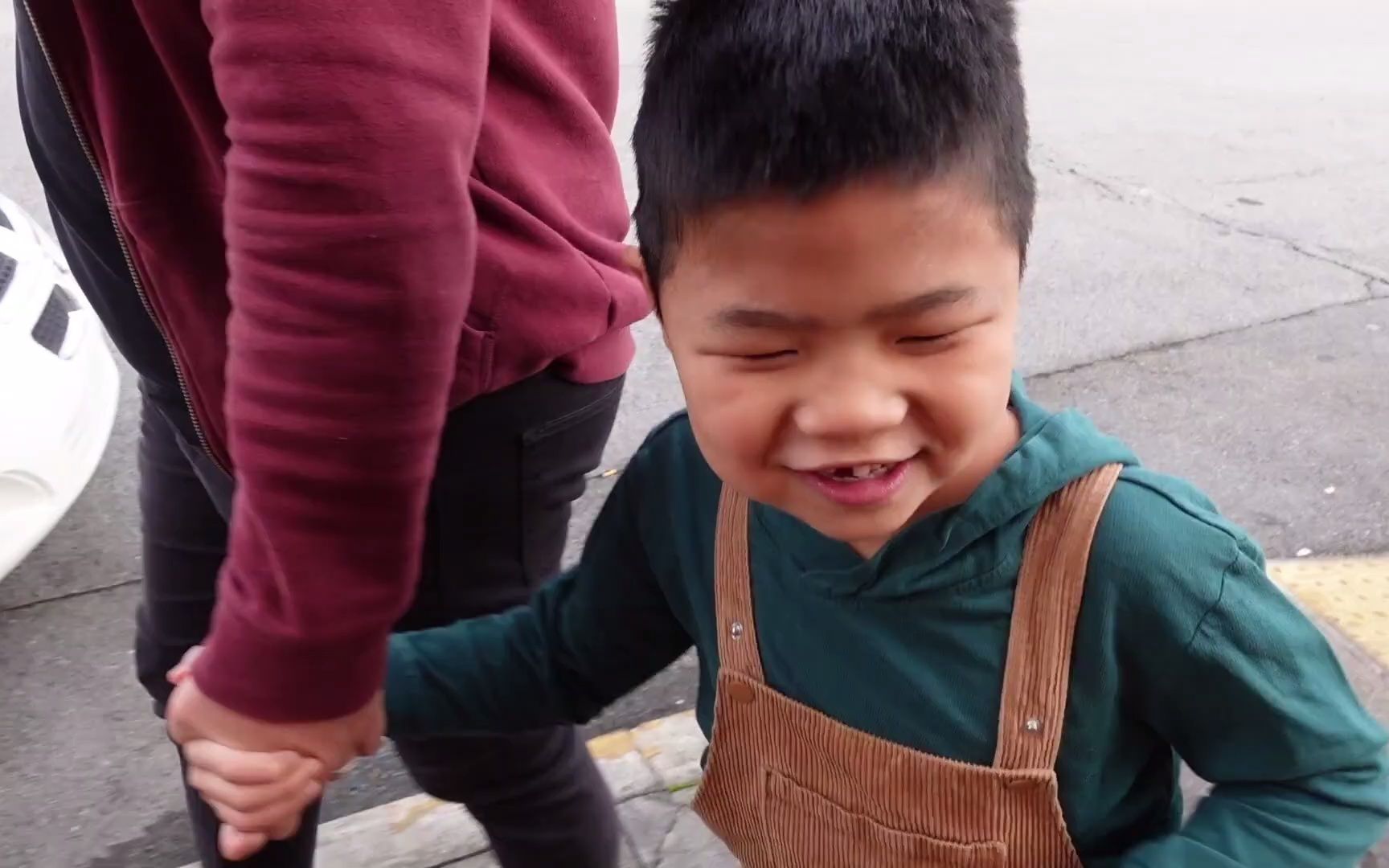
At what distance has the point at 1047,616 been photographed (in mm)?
1071

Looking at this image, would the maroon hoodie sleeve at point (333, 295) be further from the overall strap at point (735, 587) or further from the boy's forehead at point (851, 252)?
the overall strap at point (735, 587)

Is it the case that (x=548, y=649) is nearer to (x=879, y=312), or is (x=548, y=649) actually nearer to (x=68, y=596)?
(x=879, y=312)

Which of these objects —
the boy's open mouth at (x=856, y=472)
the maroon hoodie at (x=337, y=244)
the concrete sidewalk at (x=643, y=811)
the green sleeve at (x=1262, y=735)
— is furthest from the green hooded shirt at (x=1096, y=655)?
the concrete sidewalk at (x=643, y=811)

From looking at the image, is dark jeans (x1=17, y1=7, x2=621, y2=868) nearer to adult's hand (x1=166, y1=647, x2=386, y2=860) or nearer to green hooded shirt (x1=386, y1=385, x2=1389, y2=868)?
green hooded shirt (x1=386, y1=385, x2=1389, y2=868)

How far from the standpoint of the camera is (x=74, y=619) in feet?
10.0

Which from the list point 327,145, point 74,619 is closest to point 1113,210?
point 74,619

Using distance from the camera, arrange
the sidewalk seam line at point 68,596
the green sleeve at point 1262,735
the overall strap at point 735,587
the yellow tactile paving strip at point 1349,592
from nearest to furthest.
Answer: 1. the green sleeve at point 1262,735
2. the overall strap at point 735,587
3. the yellow tactile paving strip at point 1349,592
4. the sidewalk seam line at point 68,596

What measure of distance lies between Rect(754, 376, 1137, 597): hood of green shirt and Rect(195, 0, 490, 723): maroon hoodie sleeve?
386mm

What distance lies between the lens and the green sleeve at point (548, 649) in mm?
1354

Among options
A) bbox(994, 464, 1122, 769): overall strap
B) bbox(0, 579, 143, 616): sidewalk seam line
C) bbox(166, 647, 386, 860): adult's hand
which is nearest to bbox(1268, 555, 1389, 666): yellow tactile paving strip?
bbox(994, 464, 1122, 769): overall strap

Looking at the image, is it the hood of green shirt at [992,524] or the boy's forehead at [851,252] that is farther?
the hood of green shirt at [992,524]

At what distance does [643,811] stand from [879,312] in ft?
5.29

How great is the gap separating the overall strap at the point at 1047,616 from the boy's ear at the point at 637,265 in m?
0.37

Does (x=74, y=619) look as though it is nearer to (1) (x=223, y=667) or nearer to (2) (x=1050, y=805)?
(1) (x=223, y=667)
